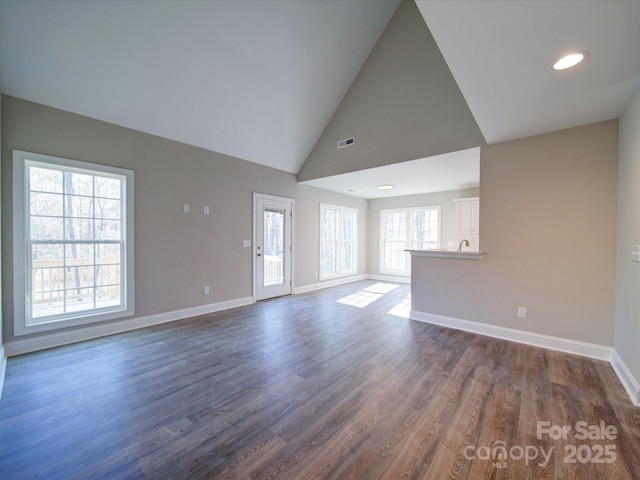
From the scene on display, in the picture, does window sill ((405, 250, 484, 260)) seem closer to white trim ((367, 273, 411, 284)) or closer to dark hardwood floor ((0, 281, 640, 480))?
dark hardwood floor ((0, 281, 640, 480))

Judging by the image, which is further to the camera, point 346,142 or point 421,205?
point 421,205

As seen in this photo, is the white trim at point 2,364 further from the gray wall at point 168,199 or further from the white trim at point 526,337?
the white trim at point 526,337

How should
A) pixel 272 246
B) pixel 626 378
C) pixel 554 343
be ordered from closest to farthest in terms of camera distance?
pixel 626 378, pixel 554 343, pixel 272 246

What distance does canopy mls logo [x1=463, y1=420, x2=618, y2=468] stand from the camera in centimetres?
153

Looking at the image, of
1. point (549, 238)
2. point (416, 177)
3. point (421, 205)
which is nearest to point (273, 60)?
point (416, 177)

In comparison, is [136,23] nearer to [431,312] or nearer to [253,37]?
[253,37]

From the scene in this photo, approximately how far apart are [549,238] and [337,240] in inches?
188

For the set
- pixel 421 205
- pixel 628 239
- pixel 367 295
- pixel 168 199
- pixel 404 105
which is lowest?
pixel 367 295

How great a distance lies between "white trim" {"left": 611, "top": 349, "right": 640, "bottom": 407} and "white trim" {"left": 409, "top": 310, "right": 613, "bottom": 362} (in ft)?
0.44

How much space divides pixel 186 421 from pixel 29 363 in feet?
7.09

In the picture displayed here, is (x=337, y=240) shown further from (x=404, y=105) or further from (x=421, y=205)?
(x=404, y=105)

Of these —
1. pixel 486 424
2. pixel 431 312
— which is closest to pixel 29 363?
pixel 486 424

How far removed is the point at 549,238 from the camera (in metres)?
3.06

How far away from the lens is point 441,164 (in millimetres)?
4312
